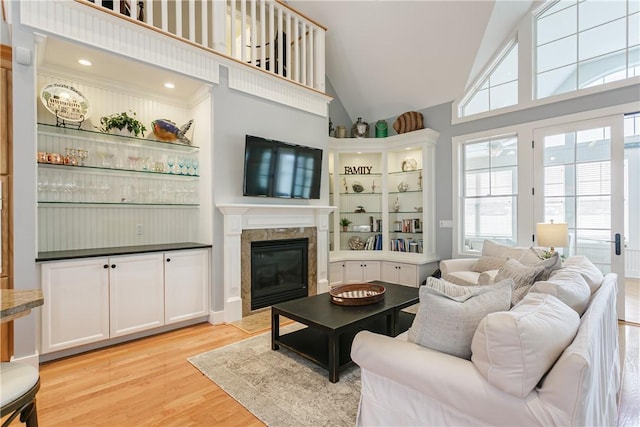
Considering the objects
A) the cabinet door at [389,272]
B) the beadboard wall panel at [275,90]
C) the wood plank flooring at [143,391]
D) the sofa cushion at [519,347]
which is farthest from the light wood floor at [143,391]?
the beadboard wall panel at [275,90]

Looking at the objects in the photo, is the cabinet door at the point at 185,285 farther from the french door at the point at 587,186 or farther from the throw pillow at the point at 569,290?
the french door at the point at 587,186

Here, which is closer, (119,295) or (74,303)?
(74,303)

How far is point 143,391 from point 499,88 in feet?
17.7

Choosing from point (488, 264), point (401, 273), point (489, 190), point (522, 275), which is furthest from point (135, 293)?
point (489, 190)

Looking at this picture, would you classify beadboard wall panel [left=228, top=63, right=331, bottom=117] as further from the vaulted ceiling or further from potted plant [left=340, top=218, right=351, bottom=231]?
potted plant [left=340, top=218, right=351, bottom=231]

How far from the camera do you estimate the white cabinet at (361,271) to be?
17.3 feet

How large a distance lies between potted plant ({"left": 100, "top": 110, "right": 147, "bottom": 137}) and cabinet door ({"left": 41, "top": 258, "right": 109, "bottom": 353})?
1.42 meters

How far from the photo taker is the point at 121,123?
11.2 feet

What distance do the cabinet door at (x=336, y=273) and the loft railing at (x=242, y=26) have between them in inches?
105

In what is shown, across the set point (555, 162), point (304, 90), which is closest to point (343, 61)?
point (304, 90)

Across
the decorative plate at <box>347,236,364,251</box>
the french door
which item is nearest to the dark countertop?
the decorative plate at <box>347,236,364,251</box>

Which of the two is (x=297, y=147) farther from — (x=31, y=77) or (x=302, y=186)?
(x=31, y=77)

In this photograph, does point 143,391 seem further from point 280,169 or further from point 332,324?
point 280,169

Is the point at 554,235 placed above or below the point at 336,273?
above
